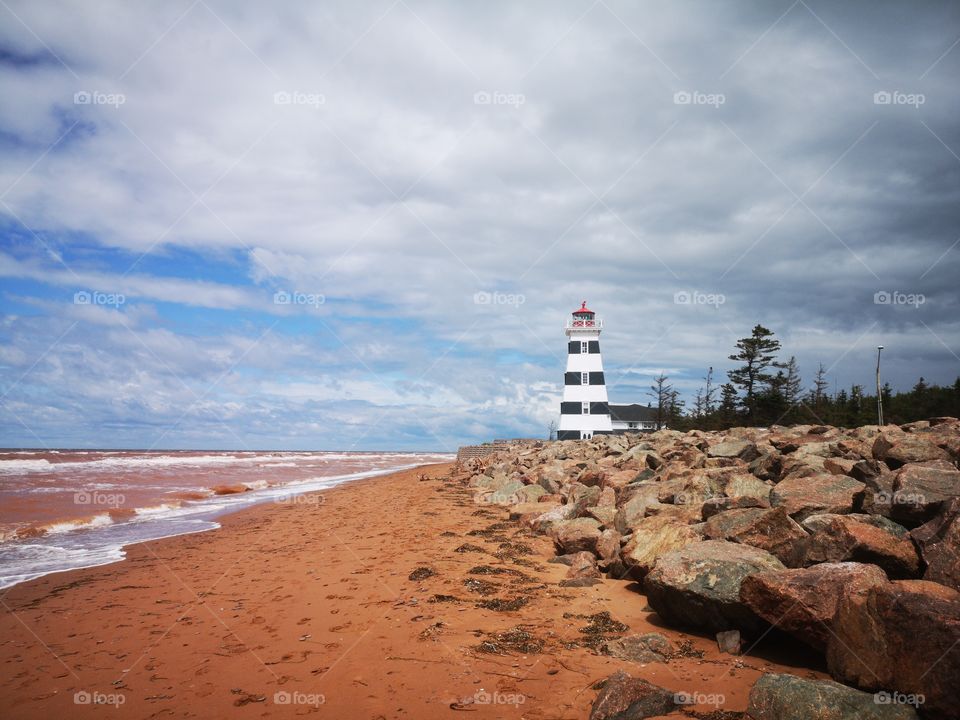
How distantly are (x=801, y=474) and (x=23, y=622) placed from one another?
11.3 m

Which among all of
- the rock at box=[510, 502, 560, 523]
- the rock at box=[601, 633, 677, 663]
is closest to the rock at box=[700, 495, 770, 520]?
the rock at box=[601, 633, 677, 663]

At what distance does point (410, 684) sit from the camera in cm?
518

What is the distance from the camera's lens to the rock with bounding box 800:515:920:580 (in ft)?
17.0

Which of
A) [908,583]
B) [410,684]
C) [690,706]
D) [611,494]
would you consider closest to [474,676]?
[410,684]

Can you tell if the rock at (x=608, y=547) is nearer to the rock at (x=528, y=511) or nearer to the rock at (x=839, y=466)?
the rock at (x=839, y=466)

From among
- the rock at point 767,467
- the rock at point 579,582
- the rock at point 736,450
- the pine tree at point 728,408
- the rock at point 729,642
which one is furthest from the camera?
the pine tree at point 728,408

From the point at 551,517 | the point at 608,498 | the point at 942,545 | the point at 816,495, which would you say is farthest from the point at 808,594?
the point at 551,517

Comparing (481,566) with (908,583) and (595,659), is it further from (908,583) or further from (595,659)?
(908,583)

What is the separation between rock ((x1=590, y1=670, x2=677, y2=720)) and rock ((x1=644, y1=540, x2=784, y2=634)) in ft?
4.52

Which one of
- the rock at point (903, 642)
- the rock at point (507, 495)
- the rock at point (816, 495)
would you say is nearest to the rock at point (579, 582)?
the rock at point (816, 495)

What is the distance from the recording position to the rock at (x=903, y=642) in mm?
3676

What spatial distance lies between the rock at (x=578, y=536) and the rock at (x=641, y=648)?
3470mm

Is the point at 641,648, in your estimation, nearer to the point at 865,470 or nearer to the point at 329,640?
the point at 329,640

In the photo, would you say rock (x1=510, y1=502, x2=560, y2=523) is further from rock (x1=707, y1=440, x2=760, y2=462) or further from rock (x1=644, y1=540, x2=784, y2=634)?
rock (x1=644, y1=540, x2=784, y2=634)
